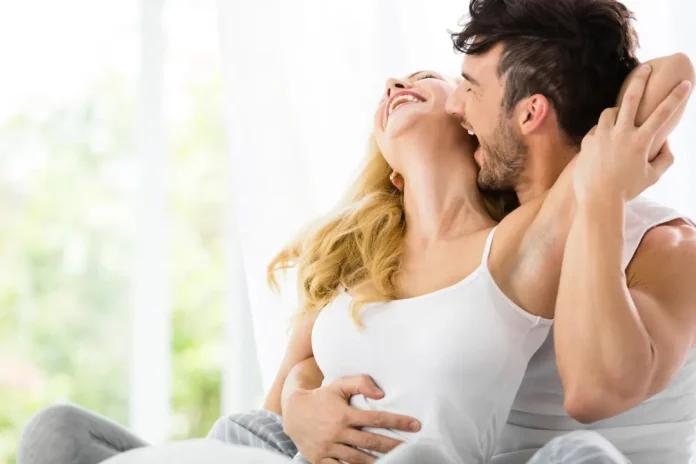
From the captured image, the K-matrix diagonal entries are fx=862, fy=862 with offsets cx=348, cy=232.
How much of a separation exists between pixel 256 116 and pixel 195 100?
0.59m

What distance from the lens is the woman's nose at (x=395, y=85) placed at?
59.5 inches

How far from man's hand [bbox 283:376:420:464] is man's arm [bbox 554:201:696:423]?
0.25m

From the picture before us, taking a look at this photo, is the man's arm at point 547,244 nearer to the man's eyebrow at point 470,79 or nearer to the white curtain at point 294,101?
the man's eyebrow at point 470,79

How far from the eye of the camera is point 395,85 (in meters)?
1.52

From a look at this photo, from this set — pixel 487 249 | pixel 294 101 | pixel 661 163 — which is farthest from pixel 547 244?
pixel 294 101

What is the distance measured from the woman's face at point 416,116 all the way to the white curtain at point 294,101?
28.6 inches

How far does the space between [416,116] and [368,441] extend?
0.54 m

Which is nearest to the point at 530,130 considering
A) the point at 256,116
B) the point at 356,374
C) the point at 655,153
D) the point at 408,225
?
the point at 655,153

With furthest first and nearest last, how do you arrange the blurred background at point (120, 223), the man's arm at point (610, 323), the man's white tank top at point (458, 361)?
the blurred background at point (120, 223) < the man's white tank top at point (458, 361) < the man's arm at point (610, 323)

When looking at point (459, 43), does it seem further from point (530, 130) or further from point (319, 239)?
point (319, 239)

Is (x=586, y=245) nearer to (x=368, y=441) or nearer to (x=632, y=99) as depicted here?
(x=632, y=99)

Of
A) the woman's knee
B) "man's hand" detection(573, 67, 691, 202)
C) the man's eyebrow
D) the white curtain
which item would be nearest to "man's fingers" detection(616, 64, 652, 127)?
"man's hand" detection(573, 67, 691, 202)

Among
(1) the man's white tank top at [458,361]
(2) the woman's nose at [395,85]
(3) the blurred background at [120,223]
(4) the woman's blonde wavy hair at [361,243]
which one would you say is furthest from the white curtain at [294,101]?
(1) the man's white tank top at [458,361]

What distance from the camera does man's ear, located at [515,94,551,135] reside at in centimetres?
127
